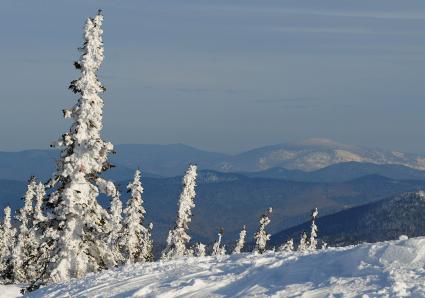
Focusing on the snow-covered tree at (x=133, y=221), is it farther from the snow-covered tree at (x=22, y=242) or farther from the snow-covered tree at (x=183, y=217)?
the snow-covered tree at (x=22, y=242)

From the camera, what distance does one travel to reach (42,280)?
29.8m

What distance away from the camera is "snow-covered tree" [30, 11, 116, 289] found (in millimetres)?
29609

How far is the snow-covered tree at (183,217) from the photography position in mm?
56031

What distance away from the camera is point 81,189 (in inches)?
1172

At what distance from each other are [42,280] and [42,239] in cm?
184

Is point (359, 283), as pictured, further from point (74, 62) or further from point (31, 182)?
point (31, 182)

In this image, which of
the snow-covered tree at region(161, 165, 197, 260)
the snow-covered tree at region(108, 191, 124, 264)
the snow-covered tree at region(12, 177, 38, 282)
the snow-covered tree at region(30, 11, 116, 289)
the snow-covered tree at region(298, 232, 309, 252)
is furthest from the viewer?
the snow-covered tree at region(298, 232, 309, 252)

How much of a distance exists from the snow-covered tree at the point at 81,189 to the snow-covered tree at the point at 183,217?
25.4m

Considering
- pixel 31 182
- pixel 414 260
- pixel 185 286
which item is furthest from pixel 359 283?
pixel 31 182

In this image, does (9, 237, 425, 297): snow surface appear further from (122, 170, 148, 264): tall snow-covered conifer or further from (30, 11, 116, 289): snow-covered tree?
(122, 170, 148, 264): tall snow-covered conifer

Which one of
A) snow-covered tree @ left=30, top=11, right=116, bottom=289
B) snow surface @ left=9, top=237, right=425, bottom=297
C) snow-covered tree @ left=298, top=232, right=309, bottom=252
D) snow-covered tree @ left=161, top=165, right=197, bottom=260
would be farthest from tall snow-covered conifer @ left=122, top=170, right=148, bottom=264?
snow surface @ left=9, top=237, right=425, bottom=297

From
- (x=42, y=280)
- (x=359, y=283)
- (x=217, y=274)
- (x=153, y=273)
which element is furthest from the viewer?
(x=42, y=280)

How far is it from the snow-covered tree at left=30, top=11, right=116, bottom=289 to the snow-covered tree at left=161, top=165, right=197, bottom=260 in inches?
999

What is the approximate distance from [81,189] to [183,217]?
27.7m
